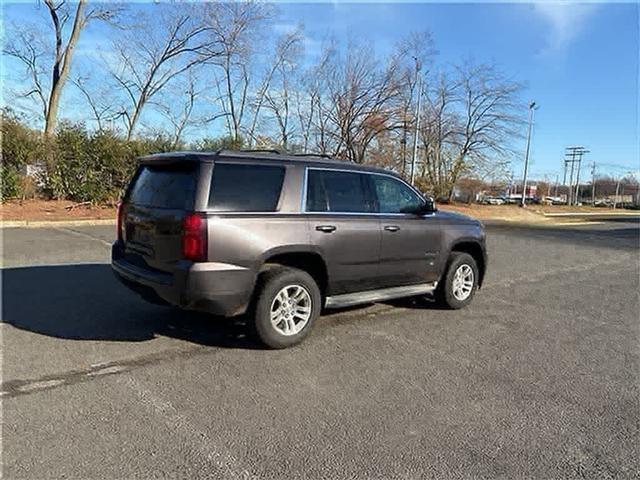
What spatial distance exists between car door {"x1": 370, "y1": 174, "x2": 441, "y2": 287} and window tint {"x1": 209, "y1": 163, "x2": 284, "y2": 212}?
1376 millimetres

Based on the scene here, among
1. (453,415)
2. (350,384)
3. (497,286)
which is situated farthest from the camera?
(497,286)

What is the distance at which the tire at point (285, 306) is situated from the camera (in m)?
4.16

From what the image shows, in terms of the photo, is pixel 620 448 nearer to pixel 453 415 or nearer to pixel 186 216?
pixel 453 415

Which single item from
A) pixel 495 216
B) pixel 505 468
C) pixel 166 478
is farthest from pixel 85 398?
pixel 495 216

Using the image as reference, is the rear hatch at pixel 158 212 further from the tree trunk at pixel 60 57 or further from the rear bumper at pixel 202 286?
the tree trunk at pixel 60 57

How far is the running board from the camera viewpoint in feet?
15.7

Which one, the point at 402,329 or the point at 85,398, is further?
the point at 402,329

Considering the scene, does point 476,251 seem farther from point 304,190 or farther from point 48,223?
point 48,223

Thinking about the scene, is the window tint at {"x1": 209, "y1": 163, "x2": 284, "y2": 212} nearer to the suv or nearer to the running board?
the suv

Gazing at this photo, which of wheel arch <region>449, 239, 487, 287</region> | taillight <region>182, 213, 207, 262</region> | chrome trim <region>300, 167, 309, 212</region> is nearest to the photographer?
taillight <region>182, 213, 207, 262</region>

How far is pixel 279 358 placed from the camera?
4094 mm

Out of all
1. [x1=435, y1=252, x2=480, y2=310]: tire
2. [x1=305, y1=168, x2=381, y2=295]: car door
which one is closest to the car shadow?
[x1=305, y1=168, x2=381, y2=295]: car door

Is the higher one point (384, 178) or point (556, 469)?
point (384, 178)

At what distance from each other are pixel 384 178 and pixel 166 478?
390 centimetres
